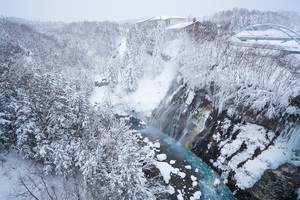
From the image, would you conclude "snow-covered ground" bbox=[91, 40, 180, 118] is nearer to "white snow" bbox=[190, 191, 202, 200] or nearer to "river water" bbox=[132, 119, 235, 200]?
"river water" bbox=[132, 119, 235, 200]

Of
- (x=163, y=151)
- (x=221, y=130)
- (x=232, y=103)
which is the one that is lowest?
(x=163, y=151)

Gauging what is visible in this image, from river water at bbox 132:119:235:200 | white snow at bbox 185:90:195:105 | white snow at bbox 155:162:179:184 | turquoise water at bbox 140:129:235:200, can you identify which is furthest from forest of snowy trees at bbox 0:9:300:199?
turquoise water at bbox 140:129:235:200

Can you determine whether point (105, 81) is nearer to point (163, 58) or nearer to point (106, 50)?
point (163, 58)

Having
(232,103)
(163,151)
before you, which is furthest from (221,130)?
(163,151)

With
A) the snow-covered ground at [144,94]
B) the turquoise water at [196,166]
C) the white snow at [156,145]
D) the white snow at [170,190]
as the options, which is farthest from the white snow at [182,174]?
the snow-covered ground at [144,94]

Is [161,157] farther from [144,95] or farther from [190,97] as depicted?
[144,95]

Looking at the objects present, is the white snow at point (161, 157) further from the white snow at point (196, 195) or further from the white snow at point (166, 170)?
the white snow at point (196, 195)
